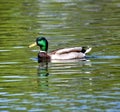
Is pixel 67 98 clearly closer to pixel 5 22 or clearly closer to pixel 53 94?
pixel 53 94

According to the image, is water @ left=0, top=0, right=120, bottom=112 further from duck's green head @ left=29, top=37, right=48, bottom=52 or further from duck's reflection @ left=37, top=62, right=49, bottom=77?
duck's green head @ left=29, top=37, right=48, bottom=52

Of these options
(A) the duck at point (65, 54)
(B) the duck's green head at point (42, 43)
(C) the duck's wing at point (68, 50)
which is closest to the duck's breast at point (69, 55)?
(A) the duck at point (65, 54)

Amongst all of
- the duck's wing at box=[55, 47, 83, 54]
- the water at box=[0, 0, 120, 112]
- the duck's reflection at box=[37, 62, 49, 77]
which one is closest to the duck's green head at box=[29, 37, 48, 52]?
the water at box=[0, 0, 120, 112]

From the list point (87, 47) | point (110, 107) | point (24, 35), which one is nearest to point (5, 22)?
point (24, 35)

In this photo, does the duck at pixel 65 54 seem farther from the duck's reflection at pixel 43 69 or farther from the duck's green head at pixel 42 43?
the duck's reflection at pixel 43 69

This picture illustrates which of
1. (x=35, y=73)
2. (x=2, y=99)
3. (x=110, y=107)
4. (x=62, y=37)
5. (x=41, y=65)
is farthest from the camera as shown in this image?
(x=62, y=37)

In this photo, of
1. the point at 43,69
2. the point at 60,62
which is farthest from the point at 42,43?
the point at 43,69

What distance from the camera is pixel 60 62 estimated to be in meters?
22.1

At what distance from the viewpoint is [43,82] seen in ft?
60.1

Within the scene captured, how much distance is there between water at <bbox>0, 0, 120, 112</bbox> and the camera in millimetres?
16072

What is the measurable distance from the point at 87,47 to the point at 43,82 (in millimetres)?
4558

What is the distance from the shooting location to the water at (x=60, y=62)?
633 inches

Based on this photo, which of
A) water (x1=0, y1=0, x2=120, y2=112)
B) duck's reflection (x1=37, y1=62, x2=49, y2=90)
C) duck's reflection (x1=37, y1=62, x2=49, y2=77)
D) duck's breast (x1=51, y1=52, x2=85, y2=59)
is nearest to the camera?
water (x1=0, y1=0, x2=120, y2=112)

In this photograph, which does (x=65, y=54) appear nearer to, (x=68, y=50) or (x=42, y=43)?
(x=68, y=50)
